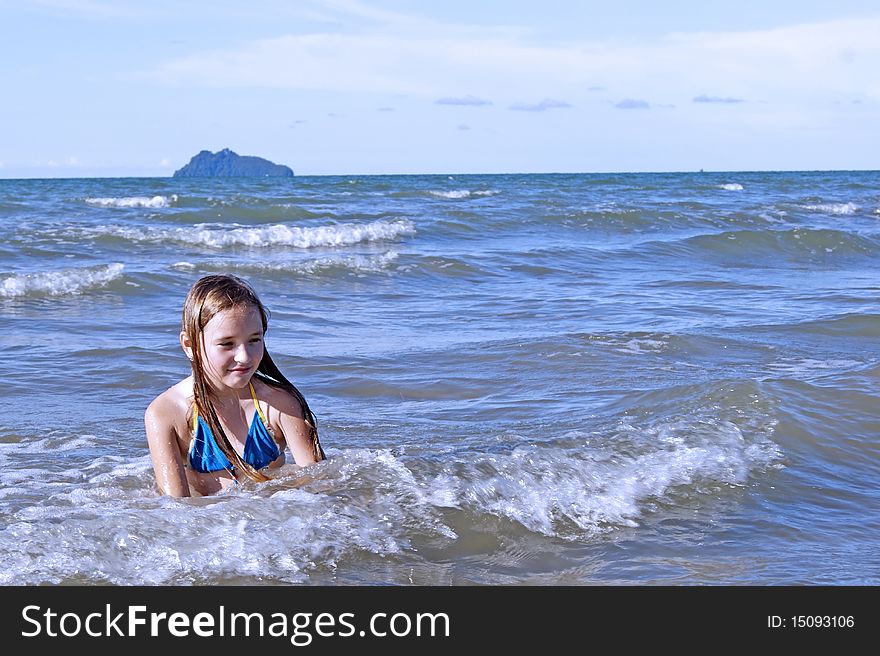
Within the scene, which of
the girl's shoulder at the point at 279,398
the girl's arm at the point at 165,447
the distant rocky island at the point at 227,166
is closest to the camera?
the girl's arm at the point at 165,447

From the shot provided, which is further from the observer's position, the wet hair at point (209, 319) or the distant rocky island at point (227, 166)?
the distant rocky island at point (227, 166)

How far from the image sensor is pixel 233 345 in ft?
12.1

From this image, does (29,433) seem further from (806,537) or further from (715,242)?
(715,242)

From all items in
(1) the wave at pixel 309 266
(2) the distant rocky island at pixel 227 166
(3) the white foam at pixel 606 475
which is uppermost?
(2) the distant rocky island at pixel 227 166

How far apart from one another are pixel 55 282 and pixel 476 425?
20.6ft

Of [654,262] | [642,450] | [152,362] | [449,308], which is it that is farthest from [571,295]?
[642,450]

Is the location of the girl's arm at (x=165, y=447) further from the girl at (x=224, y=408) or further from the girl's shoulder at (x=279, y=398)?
the girl's shoulder at (x=279, y=398)

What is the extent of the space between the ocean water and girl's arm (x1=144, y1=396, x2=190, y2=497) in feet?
0.23

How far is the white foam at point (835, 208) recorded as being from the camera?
2342cm

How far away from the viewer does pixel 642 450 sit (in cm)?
480

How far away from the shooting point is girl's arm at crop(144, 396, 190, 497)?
3.78 m

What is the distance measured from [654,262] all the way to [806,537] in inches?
403

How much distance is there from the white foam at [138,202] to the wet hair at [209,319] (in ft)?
67.3

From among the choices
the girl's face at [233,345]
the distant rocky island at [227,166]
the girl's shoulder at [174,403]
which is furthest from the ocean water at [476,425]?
the distant rocky island at [227,166]
